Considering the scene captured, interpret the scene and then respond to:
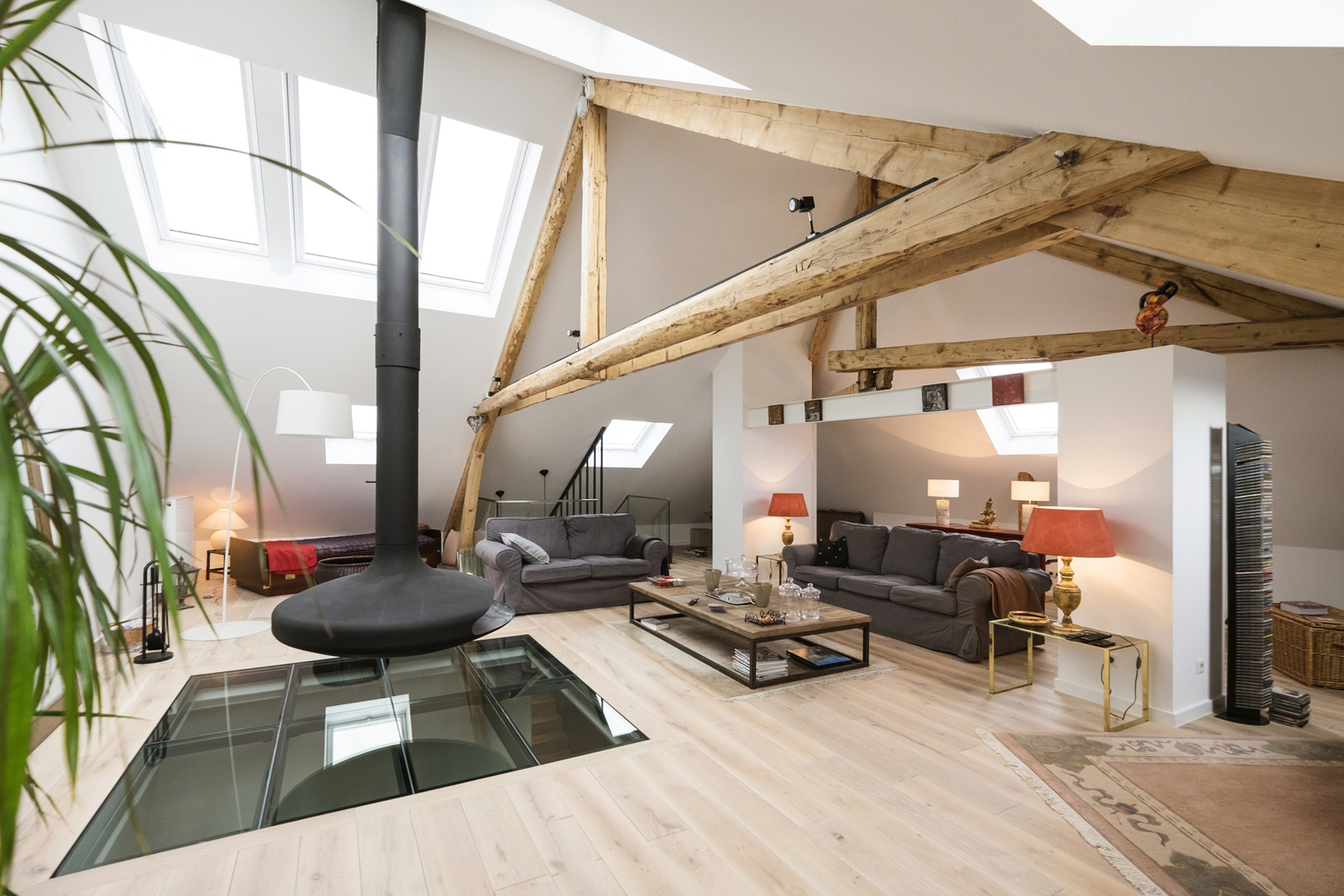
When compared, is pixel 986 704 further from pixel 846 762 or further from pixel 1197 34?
pixel 1197 34

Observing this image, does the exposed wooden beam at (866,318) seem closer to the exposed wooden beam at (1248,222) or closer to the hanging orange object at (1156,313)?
the hanging orange object at (1156,313)

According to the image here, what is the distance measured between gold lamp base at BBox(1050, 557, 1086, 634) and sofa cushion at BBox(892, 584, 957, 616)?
1.01 metres

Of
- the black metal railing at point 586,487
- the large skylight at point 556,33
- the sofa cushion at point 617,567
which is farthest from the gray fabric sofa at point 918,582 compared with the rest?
the large skylight at point 556,33

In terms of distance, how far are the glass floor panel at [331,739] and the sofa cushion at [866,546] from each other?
300cm

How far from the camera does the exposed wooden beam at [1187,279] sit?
4.34m

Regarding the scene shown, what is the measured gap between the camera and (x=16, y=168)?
3504 mm

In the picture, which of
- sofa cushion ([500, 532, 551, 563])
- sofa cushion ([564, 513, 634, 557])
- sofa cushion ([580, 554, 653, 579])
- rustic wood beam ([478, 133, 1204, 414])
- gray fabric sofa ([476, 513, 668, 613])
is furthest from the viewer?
sofa cushion ([564, 513, 634, 557])

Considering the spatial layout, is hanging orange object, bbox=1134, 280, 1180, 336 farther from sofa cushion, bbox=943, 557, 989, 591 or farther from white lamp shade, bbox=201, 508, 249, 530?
white lamp shade, bbox=201, 508, 249, 530

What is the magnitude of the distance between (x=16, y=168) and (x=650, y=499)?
7849 millimetres

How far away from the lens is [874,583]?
539 cm

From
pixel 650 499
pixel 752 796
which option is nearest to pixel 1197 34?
pixel 752 796

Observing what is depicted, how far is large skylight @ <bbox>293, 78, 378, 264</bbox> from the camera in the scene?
461 cm

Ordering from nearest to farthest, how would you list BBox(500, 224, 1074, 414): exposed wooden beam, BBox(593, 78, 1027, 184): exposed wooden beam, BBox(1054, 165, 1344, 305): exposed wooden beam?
BBox(1054, 165, 1344, 305): exposed wooden beam < BBox(593, 78, 1027, 184): exposed wooden beam < BBox(500, 224, 1074, 414): exposed wooden beam

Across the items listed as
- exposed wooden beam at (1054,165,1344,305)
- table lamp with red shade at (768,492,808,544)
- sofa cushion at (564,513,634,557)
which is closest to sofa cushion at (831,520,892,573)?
table lamp with red shade at (768,492,808,544)
